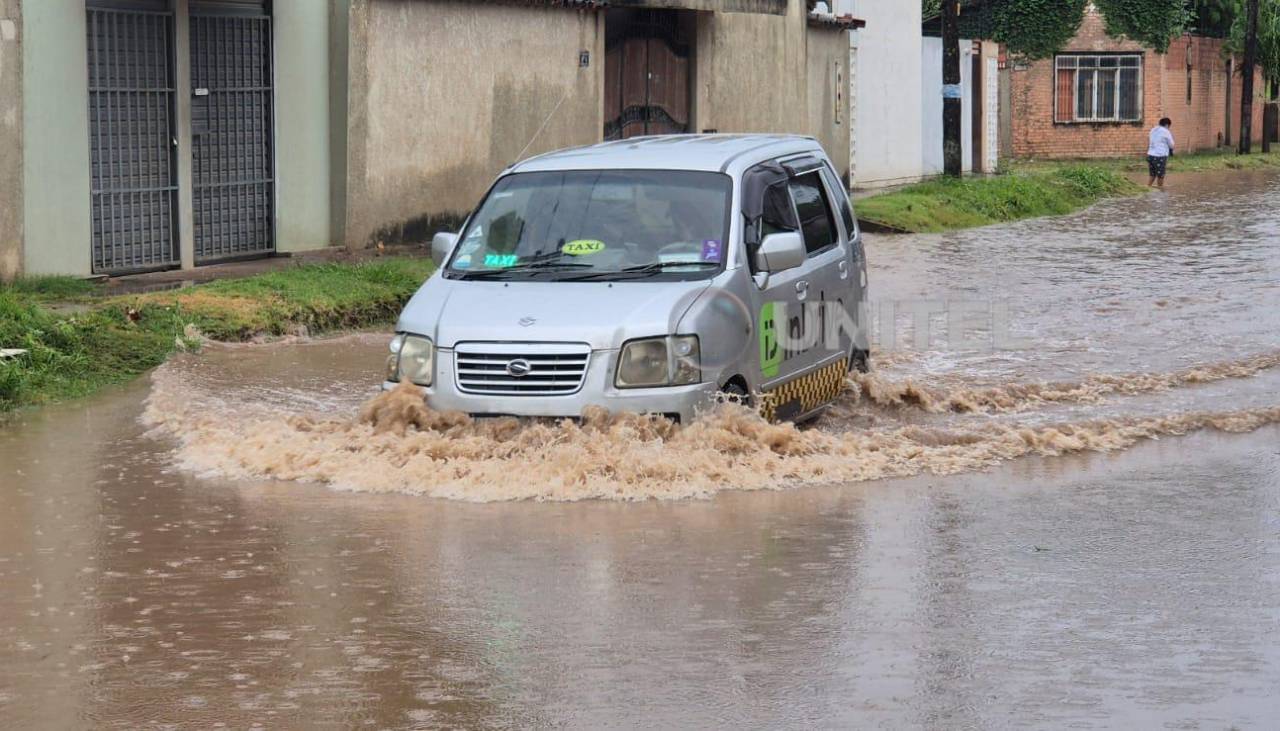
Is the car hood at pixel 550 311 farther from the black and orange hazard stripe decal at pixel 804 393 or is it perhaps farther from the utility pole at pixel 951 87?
the utility pole at pixel 951 87

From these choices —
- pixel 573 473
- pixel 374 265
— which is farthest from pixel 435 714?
pixel 374 265

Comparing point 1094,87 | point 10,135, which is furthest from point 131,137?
point 1094,87

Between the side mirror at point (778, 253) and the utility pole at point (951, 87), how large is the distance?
2114cm

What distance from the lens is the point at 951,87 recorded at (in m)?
30.8

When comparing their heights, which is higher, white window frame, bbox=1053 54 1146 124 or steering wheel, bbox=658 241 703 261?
white window frame, bbox=1053 54 1146 124

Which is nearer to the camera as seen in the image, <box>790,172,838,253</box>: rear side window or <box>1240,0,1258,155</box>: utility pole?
<box>790,172,838,253</box>: rear side window

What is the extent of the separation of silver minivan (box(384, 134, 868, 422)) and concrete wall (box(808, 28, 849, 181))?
18.1 meters

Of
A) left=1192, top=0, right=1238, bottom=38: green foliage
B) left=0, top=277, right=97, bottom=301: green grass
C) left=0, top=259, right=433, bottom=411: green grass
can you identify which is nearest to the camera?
left=0, top=259, right=433, bottom=411: green grass

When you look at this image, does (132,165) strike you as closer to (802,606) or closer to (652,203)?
(652,203)

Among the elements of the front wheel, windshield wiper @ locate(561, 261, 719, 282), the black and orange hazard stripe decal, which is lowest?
the black and orange hazard stripe decal

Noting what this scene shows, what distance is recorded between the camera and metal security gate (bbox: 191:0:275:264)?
17.4 m

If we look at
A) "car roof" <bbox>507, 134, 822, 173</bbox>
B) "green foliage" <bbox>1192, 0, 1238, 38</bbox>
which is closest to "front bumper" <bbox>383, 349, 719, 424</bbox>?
"car roof" <bbox>507, 134, 822, 173</bbox>

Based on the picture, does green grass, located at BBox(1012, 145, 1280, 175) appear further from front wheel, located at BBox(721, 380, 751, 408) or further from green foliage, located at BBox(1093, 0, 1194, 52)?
front wheel, located at BBox(721, 380, 751, 408)

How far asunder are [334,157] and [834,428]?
30.5 ft
